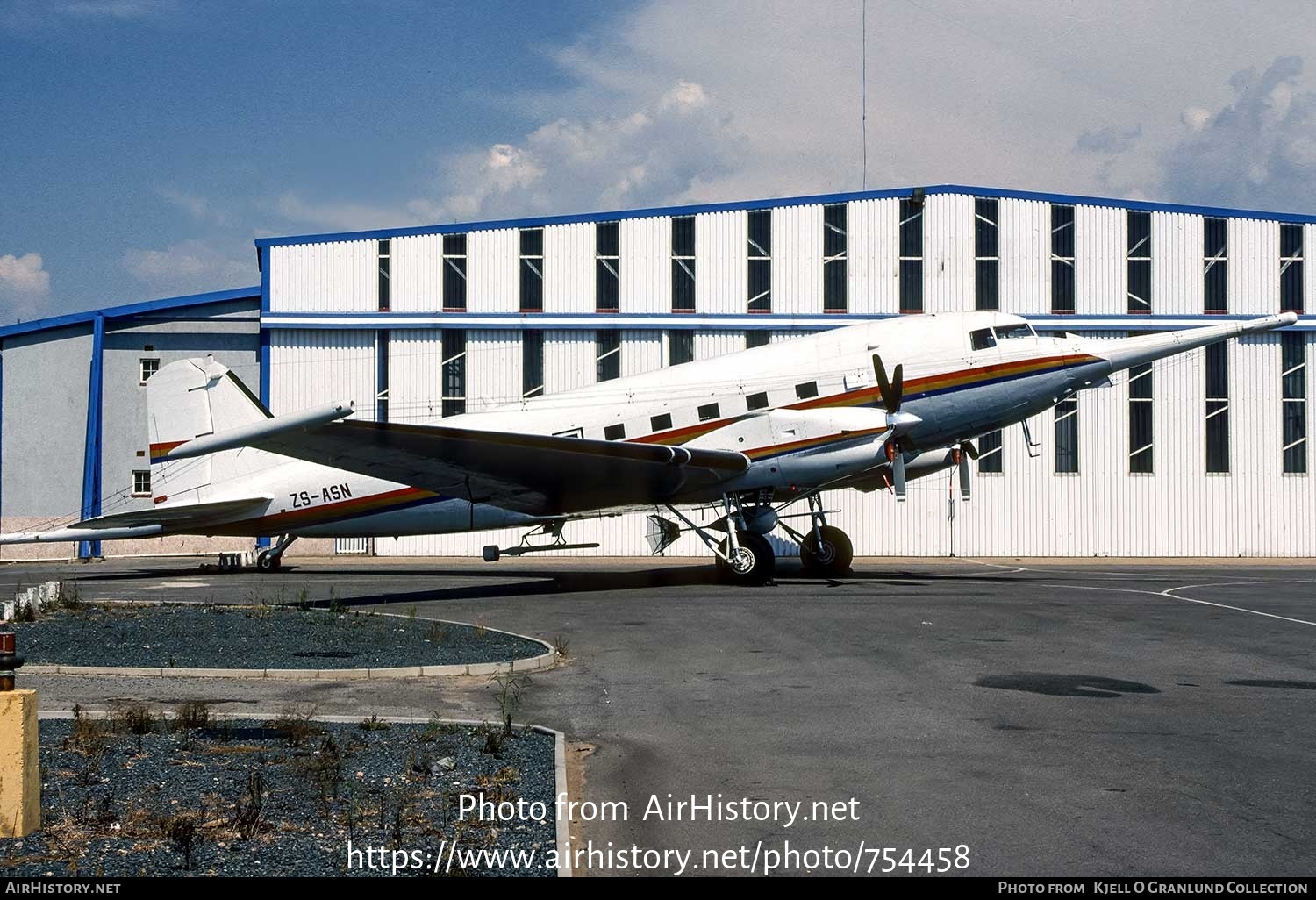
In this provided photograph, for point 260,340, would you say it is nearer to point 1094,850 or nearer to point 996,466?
point 996,466

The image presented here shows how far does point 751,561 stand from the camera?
2697cm

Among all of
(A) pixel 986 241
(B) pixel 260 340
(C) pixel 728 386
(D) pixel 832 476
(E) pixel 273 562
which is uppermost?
(A) pixel 986 241

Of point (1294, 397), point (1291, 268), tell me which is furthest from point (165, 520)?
point (1291, 268)

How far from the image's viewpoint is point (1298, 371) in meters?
44.2

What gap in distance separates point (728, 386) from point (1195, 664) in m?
14.6

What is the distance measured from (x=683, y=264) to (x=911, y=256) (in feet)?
30.1

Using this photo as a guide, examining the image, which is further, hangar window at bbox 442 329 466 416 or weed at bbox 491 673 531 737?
hangar window at bbox 442 329 466 416

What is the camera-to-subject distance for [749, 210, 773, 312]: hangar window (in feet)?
143

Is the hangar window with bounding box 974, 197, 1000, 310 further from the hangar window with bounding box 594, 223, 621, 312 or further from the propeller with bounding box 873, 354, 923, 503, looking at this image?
the propeller with bounding box 873, 354, 923, 503

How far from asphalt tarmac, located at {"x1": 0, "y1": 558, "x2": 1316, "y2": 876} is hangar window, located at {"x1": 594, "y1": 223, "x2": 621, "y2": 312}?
20.8 metres

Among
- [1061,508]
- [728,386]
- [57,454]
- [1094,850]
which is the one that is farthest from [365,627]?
[57,454]

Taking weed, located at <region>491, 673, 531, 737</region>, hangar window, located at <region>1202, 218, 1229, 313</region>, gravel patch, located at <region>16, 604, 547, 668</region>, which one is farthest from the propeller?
hangar window, located at <region>1202, 218, 1229, 313</region>

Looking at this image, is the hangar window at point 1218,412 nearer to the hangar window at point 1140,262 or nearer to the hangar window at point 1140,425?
the hangar window at point 1140,425

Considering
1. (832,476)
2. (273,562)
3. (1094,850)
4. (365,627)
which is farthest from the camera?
(273,562)
